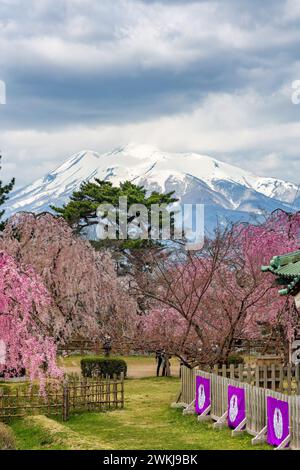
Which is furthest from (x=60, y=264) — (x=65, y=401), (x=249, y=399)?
(x=249, y=399)

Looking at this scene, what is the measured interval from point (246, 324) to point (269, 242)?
324cm

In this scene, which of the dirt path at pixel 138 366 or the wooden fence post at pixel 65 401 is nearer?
the wooden fence post at pixel 65 401

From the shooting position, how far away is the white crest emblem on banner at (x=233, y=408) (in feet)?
52.4

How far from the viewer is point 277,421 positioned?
13.8m

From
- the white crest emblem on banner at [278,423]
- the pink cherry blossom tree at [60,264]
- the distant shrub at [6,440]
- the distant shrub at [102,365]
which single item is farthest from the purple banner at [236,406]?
the distant shrub at [102,365]

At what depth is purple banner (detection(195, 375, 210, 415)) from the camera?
1789 centimetres

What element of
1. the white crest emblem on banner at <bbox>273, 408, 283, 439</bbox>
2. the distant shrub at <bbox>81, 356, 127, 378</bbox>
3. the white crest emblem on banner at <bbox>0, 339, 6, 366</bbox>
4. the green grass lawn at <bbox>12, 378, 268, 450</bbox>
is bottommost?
the green grass lawn at <bbox>12, 378, 268, 450</bbox>

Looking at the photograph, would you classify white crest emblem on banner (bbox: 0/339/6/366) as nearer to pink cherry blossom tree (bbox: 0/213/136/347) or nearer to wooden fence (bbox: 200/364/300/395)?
wooden fence (bbox: 200/364/300/395)

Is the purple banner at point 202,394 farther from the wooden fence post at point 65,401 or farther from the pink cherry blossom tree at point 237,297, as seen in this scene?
the wooden fence post at point 65,401

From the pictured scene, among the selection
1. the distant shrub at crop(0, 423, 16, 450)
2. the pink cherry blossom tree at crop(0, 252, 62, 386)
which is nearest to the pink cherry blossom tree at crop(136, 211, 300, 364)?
the pink cherry blossom tree at crop(0, 252, 62, 386)

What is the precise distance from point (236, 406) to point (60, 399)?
562 cm

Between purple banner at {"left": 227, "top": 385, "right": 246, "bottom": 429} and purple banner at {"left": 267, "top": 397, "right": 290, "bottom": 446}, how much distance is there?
1.48 meters

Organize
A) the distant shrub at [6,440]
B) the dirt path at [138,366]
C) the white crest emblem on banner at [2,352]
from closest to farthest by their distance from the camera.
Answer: the distant shrub at [6,440] < the white crest emblem on banner at [2,352] < the dirt path at [138,366]
